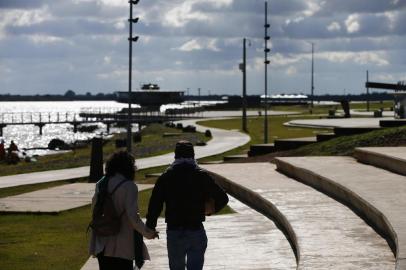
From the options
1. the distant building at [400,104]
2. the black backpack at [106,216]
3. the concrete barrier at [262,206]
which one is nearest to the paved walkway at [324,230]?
the concrete barrier at [262,206]

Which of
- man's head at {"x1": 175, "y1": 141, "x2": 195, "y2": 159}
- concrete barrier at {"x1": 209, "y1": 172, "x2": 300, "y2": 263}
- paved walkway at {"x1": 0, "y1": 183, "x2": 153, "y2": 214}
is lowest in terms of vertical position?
paved walkway at {"x1": 0, "y1": 183, "x2": 153, "y2": 214}

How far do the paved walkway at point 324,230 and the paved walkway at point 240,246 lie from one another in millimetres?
321

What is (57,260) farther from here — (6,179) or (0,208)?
(6,179)

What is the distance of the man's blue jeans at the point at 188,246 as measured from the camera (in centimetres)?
798

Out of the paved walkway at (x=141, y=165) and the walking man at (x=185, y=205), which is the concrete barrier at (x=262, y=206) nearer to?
the walking man at (x=185, y=205)

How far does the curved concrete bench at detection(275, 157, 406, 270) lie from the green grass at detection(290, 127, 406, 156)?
226 cm

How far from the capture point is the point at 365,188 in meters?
13.2

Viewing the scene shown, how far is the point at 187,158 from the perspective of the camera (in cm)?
808

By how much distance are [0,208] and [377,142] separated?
29.8ft

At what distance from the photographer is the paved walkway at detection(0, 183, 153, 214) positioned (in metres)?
17.2

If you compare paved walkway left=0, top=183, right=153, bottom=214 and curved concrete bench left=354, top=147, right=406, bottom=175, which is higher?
curved concrete bench left=354, top=147, right=406, bottom=175

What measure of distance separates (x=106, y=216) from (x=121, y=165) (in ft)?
1.46

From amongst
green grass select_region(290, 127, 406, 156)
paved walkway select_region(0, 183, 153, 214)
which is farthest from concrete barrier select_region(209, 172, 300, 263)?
green grass select_region(290, 127, 406, 156)

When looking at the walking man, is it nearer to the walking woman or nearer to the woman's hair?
the walking woman
